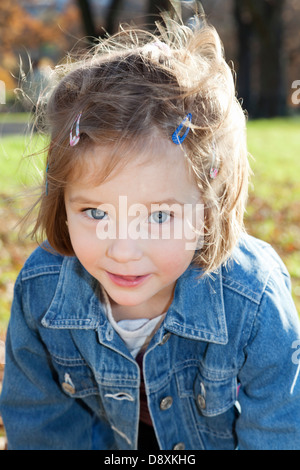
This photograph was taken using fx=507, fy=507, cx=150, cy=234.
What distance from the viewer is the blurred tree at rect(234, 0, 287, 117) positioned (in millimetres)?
15039

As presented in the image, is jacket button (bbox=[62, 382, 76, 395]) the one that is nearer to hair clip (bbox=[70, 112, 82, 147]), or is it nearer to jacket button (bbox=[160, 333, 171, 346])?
jacket button (bbox=[160, 333, 171, 346])

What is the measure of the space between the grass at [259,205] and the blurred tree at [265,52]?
803cm

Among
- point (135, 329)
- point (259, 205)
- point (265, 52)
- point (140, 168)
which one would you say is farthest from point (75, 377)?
point (265, 52)

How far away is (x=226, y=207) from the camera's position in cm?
157

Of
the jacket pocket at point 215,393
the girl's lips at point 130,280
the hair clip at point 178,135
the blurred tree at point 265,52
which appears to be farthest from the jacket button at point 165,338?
the blurred tree at point 265,52

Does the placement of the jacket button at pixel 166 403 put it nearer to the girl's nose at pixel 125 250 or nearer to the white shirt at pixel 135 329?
the white shirt at pixel 135 329

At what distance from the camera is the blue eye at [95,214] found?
144cm

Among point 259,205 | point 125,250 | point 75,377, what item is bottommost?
point 259,205

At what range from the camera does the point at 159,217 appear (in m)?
1.41

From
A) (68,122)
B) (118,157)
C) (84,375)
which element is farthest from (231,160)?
(84,375)

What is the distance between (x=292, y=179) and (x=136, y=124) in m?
5.11

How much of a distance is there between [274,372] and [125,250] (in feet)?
1.97

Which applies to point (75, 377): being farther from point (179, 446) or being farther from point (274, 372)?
point (274, 372)
